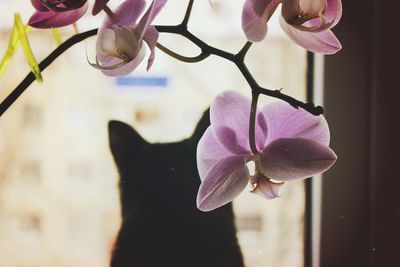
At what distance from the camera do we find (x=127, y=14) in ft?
1.97

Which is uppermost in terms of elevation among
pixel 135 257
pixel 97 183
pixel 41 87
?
pixel 41 87

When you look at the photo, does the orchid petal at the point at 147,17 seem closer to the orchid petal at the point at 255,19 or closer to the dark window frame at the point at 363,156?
the orchid petal at the point at 255,19

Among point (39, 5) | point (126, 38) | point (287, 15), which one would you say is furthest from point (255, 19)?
point (39, 5)

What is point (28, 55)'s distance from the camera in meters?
0.64

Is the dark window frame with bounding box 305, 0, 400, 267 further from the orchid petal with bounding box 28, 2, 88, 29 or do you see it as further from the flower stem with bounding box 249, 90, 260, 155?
the orchid petal with bounding box 28, 2, 88, 29

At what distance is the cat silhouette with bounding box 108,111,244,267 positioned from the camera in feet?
2.31

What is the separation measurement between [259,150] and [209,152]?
61mm

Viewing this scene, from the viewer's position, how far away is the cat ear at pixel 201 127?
70 centimetres

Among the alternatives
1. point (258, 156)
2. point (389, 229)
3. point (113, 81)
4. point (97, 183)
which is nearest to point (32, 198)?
point (97, 183)

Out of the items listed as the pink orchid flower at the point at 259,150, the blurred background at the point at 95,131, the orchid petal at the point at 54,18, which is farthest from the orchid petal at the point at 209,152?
the orchid petal at the point at 54,18

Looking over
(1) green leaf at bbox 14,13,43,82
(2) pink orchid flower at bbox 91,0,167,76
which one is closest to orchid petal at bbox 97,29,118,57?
(2) pink orchid flower at bbox 91,0,167,76

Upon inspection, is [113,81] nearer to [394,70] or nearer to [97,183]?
[97,183]

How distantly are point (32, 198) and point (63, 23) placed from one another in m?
0.25

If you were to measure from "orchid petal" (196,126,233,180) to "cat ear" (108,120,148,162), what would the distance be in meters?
0.12
